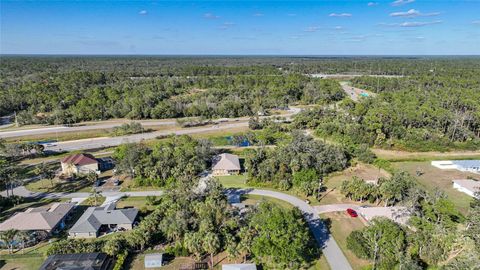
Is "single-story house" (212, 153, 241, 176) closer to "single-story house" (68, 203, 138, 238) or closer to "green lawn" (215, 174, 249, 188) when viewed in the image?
"green lawn" (215, 174, 249, 188)

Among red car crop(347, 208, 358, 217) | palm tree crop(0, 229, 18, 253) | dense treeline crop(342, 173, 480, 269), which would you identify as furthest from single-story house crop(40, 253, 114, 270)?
red car crop(347, 208, 358, 217)

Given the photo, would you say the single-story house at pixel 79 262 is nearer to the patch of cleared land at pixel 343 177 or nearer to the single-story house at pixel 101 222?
the single-story house at pixel 101 222

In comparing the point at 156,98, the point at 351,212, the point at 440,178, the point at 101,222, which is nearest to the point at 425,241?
the point at 351,212

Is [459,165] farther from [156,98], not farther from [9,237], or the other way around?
[156,98]

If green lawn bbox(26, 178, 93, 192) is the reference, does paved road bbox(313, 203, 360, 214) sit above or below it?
above

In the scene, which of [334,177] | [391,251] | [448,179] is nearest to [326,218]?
[391,251]
